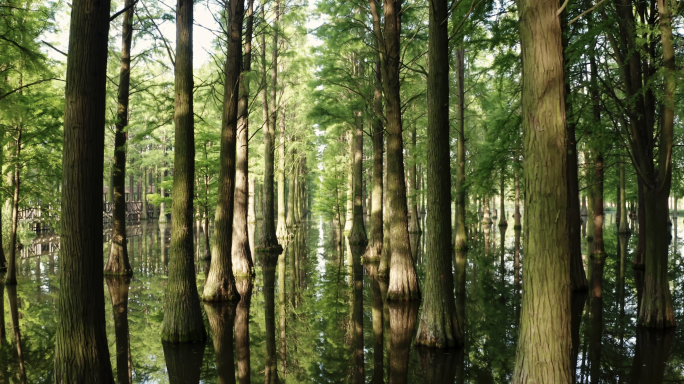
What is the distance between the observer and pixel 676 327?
957 cm

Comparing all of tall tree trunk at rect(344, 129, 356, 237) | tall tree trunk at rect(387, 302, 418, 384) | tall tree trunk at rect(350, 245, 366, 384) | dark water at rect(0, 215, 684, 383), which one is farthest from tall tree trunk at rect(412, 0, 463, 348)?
tall tree trunk at rect(344, 129, 356, 237)

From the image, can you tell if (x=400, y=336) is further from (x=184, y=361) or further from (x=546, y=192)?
(x=546, y=192)

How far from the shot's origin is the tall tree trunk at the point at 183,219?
850cm

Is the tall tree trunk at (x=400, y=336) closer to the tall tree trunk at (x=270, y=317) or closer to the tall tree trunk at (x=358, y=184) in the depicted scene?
the tall tree trunk at (x=270, y=317)

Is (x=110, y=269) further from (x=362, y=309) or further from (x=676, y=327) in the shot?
(x=676, y=327)

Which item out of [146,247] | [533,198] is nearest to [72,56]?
[533,198]

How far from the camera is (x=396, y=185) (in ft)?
41.2

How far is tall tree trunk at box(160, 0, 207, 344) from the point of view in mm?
8500

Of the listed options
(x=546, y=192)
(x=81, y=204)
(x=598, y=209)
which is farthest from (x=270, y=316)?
(x=598, y=209)

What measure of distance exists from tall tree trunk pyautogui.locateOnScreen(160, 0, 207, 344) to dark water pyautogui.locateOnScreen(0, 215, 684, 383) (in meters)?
0.40

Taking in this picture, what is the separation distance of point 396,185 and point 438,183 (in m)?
3.97

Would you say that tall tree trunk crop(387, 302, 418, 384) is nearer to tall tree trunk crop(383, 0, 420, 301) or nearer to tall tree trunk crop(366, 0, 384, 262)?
tall tree trunk crop(383, 0, 420, 301)

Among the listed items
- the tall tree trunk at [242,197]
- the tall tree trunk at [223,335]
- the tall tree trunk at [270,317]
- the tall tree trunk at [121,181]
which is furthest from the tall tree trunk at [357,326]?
the tall tree trunk at [121,181]

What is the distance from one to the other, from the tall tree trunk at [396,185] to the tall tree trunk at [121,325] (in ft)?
19.0
